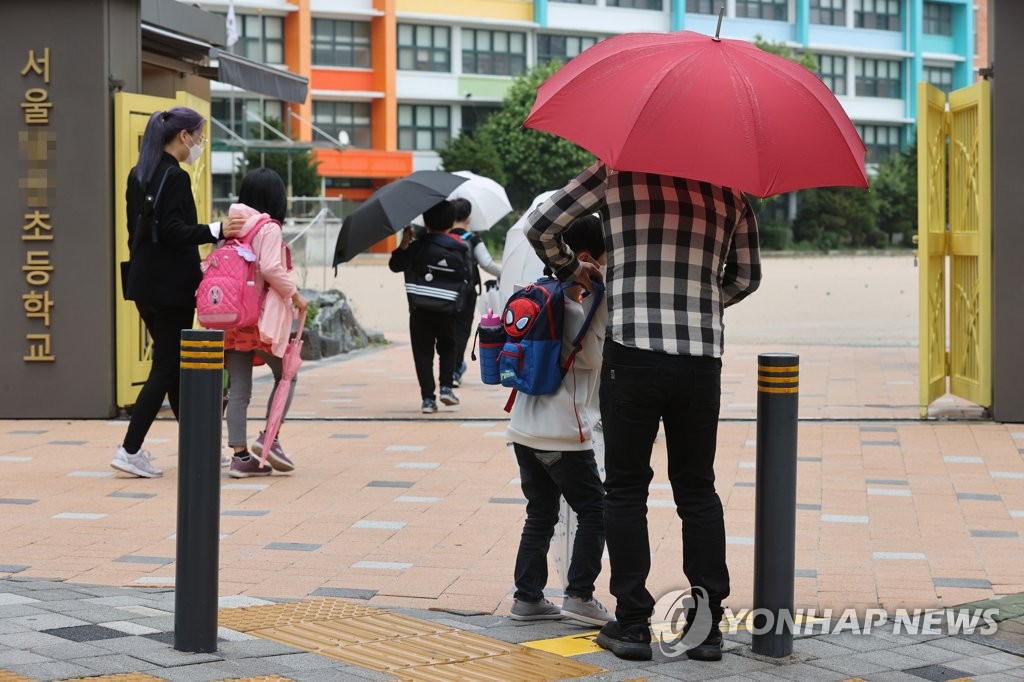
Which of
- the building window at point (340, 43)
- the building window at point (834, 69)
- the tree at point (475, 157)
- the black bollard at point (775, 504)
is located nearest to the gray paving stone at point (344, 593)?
the black bollard at point (775, 504)

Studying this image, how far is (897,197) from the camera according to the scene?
6888 cm

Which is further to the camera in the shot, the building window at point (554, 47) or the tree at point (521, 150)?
the building window at point (554, 47)

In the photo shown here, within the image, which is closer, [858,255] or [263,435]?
[263,435]

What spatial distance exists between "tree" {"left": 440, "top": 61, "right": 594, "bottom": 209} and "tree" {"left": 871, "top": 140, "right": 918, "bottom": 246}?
14509 mm

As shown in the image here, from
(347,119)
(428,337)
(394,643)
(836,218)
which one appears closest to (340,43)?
(347,119)

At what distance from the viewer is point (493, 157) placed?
201 feet

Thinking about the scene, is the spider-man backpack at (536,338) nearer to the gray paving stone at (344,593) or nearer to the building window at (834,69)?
the gray paving stone at (344,593)

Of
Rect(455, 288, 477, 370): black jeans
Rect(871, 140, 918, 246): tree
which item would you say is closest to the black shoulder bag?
Rect(455, 288, 477, 370): black jeans

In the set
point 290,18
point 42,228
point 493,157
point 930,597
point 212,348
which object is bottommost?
point 930,597

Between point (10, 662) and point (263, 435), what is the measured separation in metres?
4.16

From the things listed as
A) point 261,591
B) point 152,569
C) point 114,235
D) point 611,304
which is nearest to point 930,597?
point 611,304

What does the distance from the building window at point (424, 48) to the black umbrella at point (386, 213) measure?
5842cm

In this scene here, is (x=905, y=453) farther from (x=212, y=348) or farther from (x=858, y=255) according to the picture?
(x=858, y=255)

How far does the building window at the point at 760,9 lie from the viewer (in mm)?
76500
